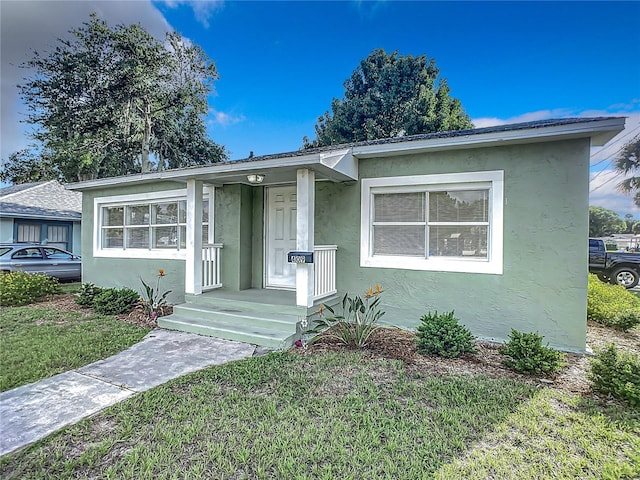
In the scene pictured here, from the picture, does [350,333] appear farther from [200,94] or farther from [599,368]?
[200,94]

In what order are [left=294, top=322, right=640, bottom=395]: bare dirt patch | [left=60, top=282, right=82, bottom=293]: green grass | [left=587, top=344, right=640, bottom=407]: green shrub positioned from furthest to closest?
[left=60, top=282, right=82, bottom=293]: green grass
[left=294, top=322, right=640, bottom=395]: bare dirt patch
[left=587, top=344, right=640, bottom=407]: green shrub

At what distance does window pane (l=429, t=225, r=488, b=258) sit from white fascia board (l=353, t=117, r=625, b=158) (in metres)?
1.35

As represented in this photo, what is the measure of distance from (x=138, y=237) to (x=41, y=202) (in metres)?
10.7

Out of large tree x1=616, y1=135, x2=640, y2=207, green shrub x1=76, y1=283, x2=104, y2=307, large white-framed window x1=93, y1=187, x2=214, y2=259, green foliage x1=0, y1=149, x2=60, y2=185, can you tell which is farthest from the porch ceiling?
green foliage x1=0, y1=149, x2=60, y2=185

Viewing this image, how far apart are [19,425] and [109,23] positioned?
63.4 feet

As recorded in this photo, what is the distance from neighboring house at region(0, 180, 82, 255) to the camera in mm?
13352

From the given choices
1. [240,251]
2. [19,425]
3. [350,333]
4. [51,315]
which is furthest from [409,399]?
[51,315]

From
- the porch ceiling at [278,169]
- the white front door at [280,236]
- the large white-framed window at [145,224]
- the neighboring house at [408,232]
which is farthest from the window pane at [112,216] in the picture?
the white front door at [280,236]

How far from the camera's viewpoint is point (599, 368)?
3398mm

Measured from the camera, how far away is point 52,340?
5117 mm

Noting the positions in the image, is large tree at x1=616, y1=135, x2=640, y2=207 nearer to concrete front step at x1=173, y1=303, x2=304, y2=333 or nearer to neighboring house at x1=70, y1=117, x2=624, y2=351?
neighboring house at x1=70, y1=117, x2=624, y2=351

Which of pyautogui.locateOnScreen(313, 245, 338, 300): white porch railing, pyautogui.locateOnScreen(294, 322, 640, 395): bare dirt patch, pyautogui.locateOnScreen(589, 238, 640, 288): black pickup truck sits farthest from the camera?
pyautogui.locateOnScreen(589, 238, 640, 288): black pickup truck

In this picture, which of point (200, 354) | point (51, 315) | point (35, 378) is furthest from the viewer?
point (51, 315)

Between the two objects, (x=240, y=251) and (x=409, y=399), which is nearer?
(x=409, y=399)
